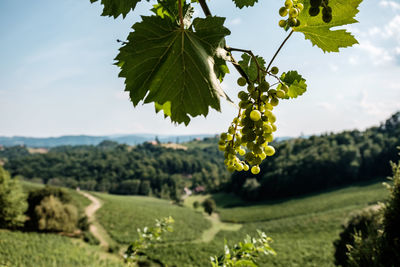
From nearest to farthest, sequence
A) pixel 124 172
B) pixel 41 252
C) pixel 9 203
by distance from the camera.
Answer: pixel 41 252, pixel 9 203, pixel 124 172

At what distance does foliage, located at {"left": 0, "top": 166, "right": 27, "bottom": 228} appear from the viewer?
19.9 m

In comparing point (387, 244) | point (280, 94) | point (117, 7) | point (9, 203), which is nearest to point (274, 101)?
point (280, 94)

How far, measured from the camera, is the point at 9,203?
66.0 feet

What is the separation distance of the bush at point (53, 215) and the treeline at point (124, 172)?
141 ft

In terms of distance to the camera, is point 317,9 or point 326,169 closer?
point 317,9

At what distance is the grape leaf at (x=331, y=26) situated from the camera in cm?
65

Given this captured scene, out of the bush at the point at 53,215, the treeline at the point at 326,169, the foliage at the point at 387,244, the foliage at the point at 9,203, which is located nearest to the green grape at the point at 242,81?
the foliage at the point at 387,244

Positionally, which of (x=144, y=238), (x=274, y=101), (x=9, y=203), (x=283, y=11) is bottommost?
(x=9, y=203)

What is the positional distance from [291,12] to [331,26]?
152 millimetres

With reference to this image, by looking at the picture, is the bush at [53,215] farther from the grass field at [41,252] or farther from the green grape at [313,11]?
the green grape at [313,11]

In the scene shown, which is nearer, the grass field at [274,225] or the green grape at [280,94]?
the green grape at [280,94]

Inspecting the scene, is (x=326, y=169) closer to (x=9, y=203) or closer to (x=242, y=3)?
(x=9, y=203)

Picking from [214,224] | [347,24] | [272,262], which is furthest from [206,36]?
[214,224]

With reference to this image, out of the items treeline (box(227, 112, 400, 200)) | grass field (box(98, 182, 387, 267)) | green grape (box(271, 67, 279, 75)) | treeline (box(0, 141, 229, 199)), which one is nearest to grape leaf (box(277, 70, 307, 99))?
green grape (box(271, 67, 279, 75))
